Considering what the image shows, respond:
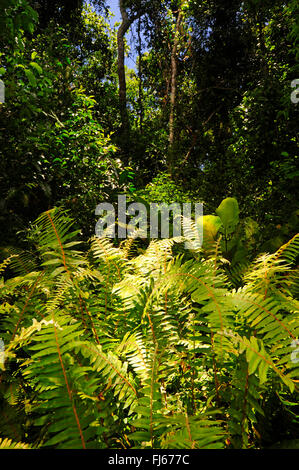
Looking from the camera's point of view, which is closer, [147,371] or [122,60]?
[147,371]

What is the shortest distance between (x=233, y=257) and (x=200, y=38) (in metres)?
7.64

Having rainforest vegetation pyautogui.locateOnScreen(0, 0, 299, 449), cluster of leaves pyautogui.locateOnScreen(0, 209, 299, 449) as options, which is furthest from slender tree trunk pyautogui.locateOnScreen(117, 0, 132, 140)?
cluster of leaves pyautogui.locateOnScreen(0, 209, 299, 449)

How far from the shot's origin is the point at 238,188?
14.5 feet

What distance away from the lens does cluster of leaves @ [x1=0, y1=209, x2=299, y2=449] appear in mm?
596

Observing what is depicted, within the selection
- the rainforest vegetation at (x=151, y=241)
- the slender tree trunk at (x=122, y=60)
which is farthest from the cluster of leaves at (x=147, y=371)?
the slender tree trunk at (x=122, y=60)

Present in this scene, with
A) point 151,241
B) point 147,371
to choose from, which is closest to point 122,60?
point 151,241

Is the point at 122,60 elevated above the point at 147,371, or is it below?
above

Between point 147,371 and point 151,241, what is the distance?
745mm

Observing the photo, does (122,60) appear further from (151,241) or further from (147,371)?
(147,371)

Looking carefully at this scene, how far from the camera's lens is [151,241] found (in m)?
1.42

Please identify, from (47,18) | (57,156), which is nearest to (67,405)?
(57,156)

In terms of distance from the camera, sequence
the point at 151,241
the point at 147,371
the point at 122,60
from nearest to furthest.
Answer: the point at 147,371
the point at 151,241
the point at 122,60

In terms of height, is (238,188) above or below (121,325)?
above

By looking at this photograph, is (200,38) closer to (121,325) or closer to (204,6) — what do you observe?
(204,6)
